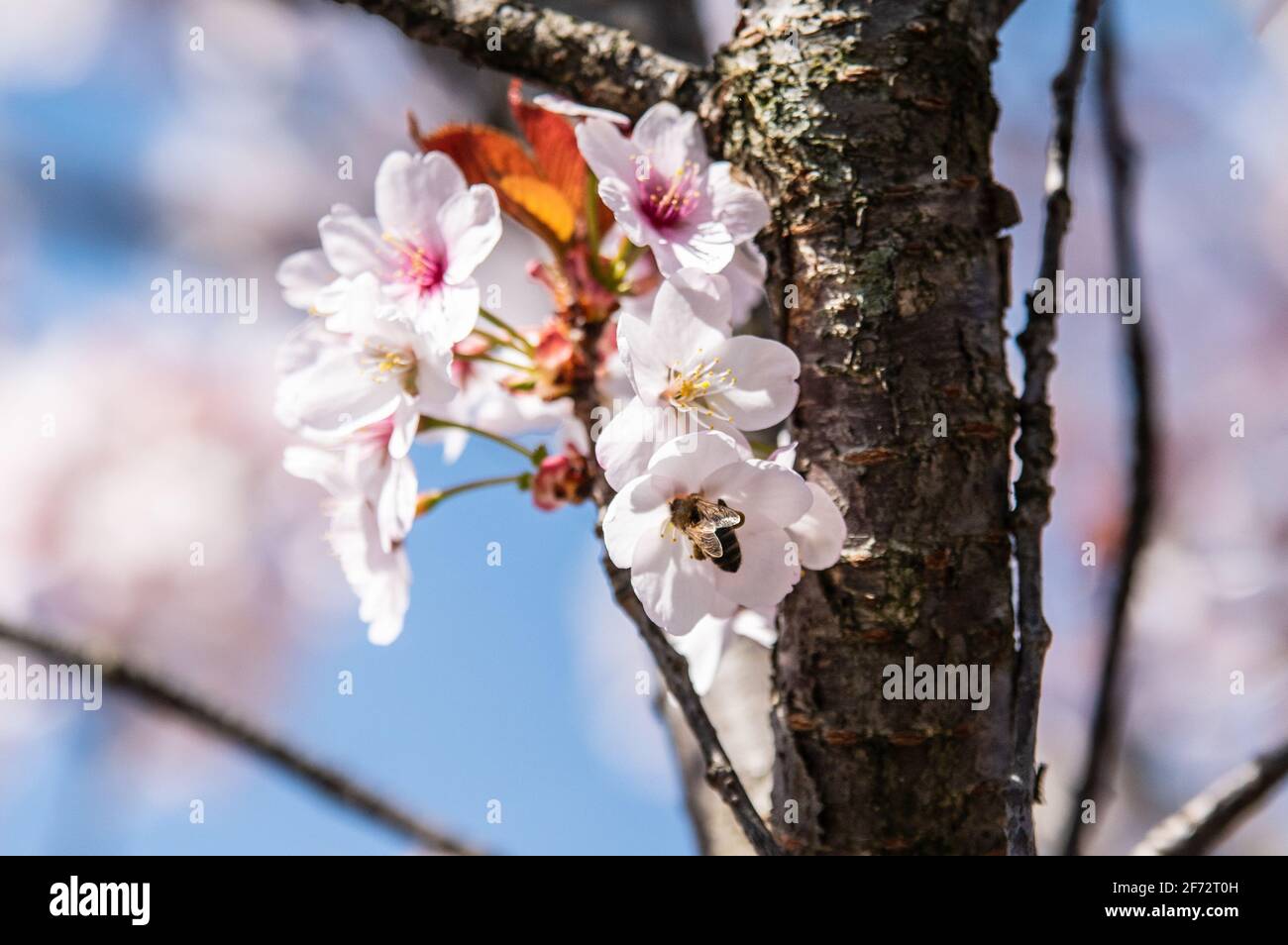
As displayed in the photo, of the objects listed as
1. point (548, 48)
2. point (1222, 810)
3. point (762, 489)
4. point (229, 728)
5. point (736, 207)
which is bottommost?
point (1222, 810)

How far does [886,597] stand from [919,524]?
5cm

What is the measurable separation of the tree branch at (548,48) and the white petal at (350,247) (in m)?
0.18

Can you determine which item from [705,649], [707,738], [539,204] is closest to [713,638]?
[705,649]

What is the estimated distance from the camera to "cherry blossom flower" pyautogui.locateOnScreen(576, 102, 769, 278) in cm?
72

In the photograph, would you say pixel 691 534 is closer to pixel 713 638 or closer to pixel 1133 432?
pixel 713 638

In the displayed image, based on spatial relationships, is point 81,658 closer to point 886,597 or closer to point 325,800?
point 325,800

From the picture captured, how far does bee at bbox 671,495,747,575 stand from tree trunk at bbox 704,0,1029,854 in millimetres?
103

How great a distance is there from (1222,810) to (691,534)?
24.8 inches

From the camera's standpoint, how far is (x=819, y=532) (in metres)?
0.70

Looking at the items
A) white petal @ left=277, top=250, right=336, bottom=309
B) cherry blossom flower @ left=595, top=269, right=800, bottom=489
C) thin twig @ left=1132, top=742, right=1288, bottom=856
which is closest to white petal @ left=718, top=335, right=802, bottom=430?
cherry blossom flower @ left=595, top=269, right=800, bottom=489

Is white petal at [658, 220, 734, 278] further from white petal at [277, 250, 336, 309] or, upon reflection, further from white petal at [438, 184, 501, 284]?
white petal at [277, 250, 336, 309]

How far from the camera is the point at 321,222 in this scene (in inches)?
31.6

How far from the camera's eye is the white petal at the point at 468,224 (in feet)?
2.51
